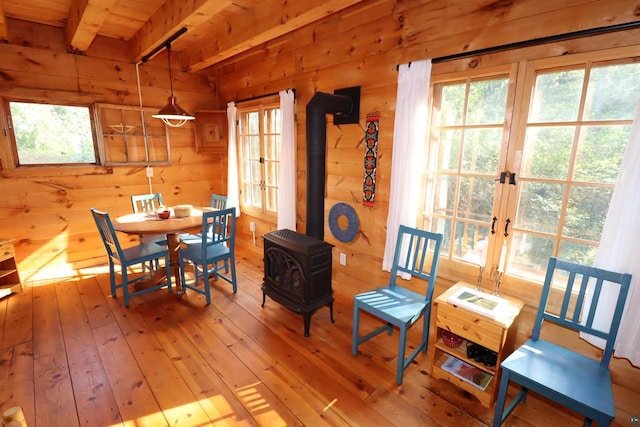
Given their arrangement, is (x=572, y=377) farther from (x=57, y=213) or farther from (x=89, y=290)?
(x=57, y=213)

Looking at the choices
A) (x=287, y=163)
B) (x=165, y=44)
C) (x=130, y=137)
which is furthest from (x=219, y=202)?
(x=165, y=44)

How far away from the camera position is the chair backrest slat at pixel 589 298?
1.49 meters

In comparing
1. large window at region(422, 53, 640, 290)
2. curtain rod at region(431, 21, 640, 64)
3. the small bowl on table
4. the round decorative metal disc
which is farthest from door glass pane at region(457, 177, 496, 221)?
the small bowl on table

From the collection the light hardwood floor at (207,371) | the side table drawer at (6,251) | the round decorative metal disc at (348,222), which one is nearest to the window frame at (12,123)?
the side table drawer at (6,251)

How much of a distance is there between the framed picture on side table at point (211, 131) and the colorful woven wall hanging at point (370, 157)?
8.15 ft

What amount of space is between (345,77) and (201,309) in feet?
7.99

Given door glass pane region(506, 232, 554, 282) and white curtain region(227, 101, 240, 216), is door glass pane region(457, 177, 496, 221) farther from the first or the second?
white curtain region(227, 101, 240, 216)

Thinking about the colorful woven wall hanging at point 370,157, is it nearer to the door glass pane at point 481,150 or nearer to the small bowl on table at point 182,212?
the door glass pane at point 481,150

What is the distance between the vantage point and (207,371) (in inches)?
81.4

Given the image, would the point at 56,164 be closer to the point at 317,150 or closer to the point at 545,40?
the point at 317,150

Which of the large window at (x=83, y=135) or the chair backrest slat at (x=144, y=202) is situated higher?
the large window at (x=83, y=135)

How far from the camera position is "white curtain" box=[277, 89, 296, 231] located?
3.23 meters

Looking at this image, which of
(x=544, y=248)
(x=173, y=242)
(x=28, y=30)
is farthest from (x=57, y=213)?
(x=544, y=248)

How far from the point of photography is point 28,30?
3.19 metres
